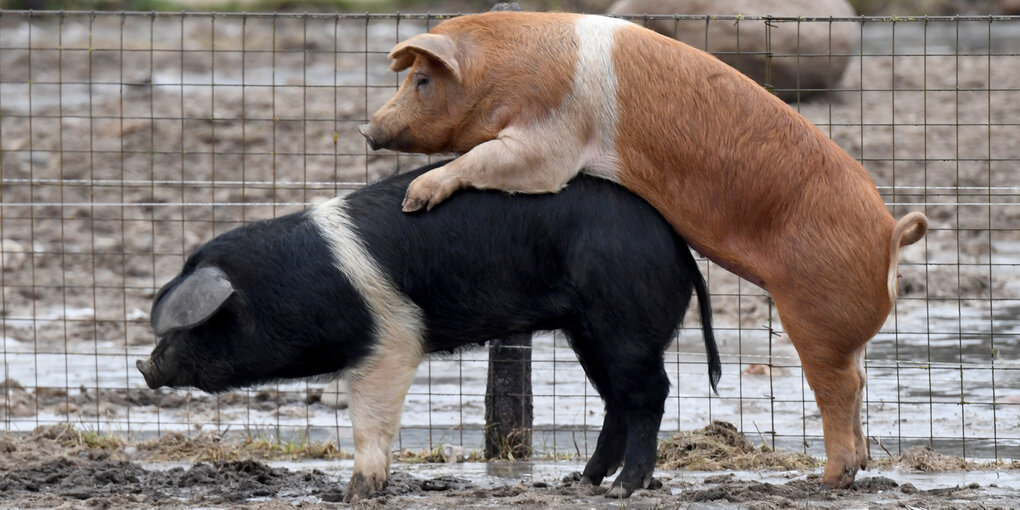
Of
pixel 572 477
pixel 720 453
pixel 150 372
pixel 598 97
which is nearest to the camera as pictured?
pixel 598 97

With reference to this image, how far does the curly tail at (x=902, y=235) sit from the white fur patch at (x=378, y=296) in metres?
1.88

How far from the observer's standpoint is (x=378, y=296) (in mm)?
5668

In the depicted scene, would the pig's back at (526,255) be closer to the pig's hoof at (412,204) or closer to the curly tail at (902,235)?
the pig's hoof at (412,204)

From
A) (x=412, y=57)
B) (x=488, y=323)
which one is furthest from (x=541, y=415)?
(x=412, y=57)

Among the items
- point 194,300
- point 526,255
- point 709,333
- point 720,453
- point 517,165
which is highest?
point 517,165

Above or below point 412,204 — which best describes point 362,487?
below

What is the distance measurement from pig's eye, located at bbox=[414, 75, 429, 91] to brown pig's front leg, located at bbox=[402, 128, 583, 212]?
355mm

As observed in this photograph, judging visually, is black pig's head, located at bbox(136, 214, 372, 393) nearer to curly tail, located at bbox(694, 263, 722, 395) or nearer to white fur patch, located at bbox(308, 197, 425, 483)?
white fur patch, located at bbox(308, 197, 425, 483)

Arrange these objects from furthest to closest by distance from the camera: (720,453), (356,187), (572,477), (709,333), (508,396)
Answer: (356,187) < (508,396) < (720,453) < (572,477) < (709,333)

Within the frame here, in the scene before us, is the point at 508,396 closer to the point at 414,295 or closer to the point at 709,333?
the point at 709,333

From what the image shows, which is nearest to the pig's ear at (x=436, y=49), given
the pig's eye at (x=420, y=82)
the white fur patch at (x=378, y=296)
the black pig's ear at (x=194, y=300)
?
the pig's eye at (x=420, y=82)

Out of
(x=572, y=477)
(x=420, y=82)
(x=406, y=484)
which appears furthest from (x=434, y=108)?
(x=572, y=477)

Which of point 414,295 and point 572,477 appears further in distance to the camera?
point 572,477

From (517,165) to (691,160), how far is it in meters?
0.70
